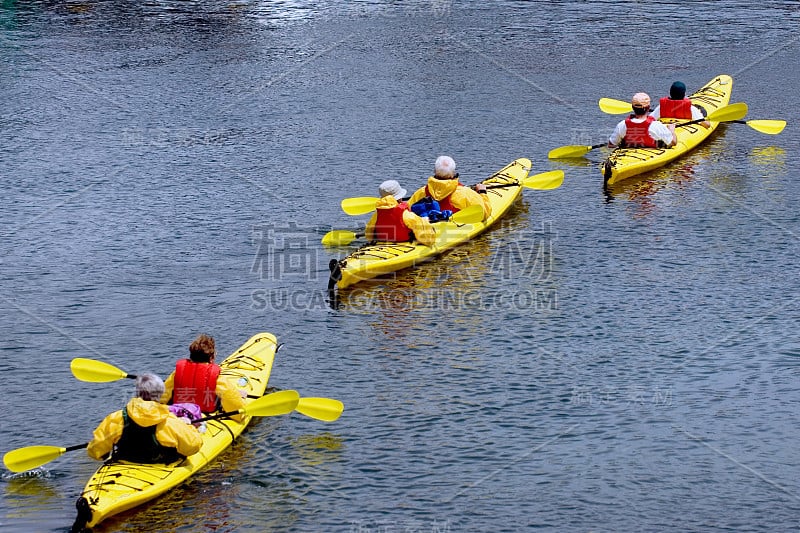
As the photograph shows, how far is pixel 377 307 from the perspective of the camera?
18.1 metres

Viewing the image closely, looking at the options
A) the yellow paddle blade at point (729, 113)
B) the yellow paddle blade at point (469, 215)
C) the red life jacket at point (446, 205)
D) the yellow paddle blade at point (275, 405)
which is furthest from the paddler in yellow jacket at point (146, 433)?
the yellow paddle blade at point (729, 113)

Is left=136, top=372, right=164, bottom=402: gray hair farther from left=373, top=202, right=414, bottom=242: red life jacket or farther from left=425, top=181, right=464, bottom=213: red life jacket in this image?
left=425, top=181, right=464, bottom=213: red life jacket

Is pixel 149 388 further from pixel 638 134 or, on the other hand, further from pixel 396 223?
pixel 638 134

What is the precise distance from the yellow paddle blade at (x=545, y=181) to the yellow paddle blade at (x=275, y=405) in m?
9.28

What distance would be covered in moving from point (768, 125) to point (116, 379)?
15.8m

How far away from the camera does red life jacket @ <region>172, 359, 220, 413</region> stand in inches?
536

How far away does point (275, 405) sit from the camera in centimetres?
1391

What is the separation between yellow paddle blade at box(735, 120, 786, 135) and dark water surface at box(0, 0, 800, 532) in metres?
0.46

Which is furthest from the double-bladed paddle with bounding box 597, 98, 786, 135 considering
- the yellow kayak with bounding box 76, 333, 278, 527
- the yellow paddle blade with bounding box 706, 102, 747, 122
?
the yellow kayak with bounding box 76, 333, 278, 527

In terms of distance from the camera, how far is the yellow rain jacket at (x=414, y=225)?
1880 centimetres

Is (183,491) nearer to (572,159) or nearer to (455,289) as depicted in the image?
(455,289)

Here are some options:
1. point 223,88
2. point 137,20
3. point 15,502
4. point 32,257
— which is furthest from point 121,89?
point 15,502

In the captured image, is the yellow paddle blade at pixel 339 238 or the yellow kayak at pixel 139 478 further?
the yellow paddle blade at pixel 339 238

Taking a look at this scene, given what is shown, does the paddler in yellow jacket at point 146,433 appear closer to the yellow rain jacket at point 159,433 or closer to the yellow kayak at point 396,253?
the yellow rain jacket at point 159,433
